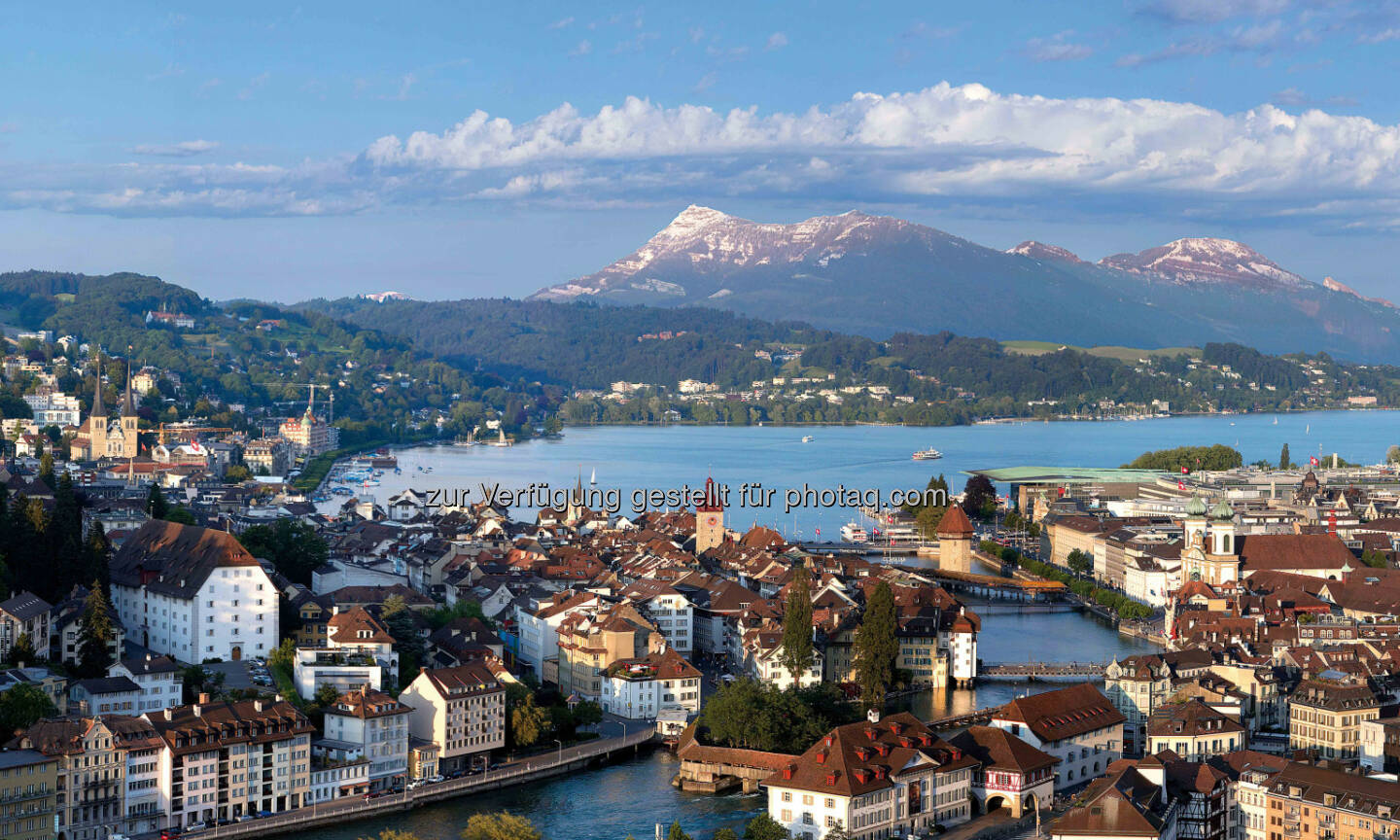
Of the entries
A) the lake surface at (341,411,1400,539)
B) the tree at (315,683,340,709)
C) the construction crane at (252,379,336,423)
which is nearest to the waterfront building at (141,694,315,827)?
the tree at (315,683,340,709)

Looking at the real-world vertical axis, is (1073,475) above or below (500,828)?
above

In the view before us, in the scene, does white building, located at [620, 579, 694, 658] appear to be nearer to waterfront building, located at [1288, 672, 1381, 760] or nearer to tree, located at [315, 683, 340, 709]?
tree, located at [315, 683, 340, 709]

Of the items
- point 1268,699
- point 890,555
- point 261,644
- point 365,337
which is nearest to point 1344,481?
point 890,555

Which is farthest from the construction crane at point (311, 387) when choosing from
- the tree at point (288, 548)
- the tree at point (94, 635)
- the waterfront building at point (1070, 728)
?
the waterfront building at point (1070, 728)

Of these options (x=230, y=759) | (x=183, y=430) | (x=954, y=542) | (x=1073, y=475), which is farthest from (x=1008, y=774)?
(x=183, y=430)

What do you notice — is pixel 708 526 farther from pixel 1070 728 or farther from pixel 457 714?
pixel 1070 728

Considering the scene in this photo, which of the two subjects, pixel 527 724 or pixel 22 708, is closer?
pixel 22 708

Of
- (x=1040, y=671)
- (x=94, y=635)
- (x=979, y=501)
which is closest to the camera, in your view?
(x=94, y=635)

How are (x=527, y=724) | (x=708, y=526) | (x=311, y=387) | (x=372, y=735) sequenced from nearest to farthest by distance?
(x=372, y=735), (x=527, y=724), (x=708, y=526), (x=311, y=387)
